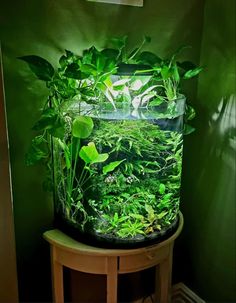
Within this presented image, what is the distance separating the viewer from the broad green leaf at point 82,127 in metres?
0.95

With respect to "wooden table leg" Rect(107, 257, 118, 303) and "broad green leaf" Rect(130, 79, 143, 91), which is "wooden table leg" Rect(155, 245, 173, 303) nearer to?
"wooden table leg" Rect(107, 257, 118, 303)

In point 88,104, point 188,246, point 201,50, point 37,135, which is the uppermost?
point 201,50

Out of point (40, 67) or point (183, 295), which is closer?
point (40, 67)

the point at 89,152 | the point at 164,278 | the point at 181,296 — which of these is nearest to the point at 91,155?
the point at 89,152

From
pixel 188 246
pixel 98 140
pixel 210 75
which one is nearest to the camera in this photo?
pixel 98 140

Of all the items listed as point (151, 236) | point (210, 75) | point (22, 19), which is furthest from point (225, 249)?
point (22, 19)

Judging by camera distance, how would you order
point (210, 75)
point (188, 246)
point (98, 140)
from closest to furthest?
point (98, 140)
point (210, 75)
point (188, 246)

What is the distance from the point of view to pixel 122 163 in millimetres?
1025

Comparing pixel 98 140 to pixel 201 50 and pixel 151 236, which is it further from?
pixel 201 50

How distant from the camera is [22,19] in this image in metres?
1.09

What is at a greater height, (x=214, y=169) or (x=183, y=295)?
(x=214, y=169)

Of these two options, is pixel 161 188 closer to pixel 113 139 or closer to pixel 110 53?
pixel 113 139

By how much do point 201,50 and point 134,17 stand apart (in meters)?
0.37

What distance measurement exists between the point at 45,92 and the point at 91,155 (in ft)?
1.19
